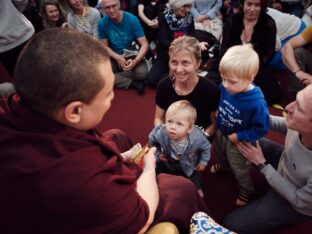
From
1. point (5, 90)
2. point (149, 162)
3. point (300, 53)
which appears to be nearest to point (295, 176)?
point (149, 162)

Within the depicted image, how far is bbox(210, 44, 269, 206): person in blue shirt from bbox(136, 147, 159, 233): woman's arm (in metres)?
0.64

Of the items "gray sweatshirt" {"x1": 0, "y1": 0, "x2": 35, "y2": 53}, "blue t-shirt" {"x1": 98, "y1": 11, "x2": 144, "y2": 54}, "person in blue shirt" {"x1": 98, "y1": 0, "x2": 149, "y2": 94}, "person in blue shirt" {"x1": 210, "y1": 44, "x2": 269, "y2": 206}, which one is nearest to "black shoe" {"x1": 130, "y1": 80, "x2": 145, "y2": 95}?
"person in blue shirt" {"x1": 98, "y1": 0, "x2": 149, "y2": 94}

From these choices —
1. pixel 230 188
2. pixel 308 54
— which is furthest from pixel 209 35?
pixel 230 188

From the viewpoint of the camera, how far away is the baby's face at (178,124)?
1.54m

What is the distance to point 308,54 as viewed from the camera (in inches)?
99.4

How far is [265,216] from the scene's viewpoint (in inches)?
61.8

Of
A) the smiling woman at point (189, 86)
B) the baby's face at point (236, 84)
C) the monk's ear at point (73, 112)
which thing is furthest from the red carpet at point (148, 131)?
the monk's ear at point (73, 112)

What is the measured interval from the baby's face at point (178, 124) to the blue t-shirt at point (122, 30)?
1.80 meters

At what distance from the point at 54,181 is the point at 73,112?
190mm

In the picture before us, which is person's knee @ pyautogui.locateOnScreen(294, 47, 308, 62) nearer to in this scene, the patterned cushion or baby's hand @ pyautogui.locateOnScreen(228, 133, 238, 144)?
baby's hand @ pyautogui.locateOnScreen(228, 133, 238, 144)

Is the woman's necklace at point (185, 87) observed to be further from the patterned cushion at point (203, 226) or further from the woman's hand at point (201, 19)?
the woman's hand at point (201, 19)

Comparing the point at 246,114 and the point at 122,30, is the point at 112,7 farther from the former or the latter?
the point at 246,114

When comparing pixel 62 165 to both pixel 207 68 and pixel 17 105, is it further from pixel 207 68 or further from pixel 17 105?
pixel 207 68

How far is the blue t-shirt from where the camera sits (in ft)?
10.1
